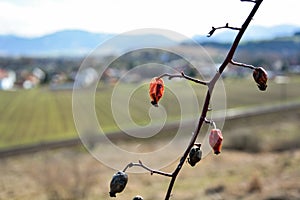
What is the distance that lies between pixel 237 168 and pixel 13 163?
7.53m

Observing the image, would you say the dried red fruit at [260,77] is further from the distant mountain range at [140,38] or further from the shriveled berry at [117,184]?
the shriveled berry at [117,184]

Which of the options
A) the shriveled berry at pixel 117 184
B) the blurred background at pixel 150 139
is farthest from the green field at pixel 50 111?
the shriveled berry at pixel 117 184

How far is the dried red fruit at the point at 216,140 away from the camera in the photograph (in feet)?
1.88

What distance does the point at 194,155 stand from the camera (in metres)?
0.56

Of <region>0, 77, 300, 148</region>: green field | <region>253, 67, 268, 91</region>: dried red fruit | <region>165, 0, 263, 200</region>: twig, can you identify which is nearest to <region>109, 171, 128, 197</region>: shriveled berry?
<region>165, 0, 263, 200</region>: twig

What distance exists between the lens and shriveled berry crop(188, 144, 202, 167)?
56 cm

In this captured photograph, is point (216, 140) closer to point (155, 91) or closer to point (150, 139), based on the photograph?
point (155, 91)

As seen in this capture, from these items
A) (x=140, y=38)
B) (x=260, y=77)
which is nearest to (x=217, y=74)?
(x=260, y=77)

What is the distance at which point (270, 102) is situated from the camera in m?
30.0

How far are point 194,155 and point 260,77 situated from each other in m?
0.13

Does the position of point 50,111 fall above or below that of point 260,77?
below

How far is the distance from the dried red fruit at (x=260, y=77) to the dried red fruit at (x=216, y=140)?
0.09m

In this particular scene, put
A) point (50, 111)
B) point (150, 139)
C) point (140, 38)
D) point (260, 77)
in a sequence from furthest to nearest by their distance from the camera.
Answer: point (50, 111)
point (150, 139)
point (140, 38)
point (260, 77)

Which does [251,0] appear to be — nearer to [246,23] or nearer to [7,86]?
[246,23]
